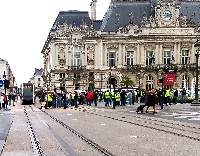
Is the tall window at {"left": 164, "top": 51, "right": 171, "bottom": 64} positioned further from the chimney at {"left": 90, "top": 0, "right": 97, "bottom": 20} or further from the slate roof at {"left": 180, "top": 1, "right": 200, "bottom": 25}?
the chimney at {"left": 90, "top": 0, "right": 97, "bottom": 20}

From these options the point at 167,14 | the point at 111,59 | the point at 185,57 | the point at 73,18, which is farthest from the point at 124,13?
the point at 185,57

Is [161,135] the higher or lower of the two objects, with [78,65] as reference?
lower

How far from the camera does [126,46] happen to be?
94750mm

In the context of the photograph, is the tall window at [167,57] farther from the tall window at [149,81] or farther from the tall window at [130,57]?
the tall window at [130,57]

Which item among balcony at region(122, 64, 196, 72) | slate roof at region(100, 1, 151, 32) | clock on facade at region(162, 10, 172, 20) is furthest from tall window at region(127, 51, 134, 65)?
clock on facade at region(162, 10, 172, 20)

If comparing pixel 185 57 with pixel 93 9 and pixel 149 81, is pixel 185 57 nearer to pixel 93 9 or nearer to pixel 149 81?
pixel 149 81

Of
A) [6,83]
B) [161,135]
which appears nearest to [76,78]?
[6,83]

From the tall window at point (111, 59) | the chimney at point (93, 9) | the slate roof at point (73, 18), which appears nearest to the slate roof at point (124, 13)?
the slate roof at point (73, 18)

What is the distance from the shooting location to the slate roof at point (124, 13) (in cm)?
9456

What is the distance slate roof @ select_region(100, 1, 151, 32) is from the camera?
310ft

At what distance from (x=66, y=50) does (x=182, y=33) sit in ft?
75.3

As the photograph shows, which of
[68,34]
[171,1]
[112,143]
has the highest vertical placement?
[171,1]

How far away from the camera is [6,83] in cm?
4166

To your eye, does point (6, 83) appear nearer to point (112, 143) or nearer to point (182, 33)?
point (112, 143)
